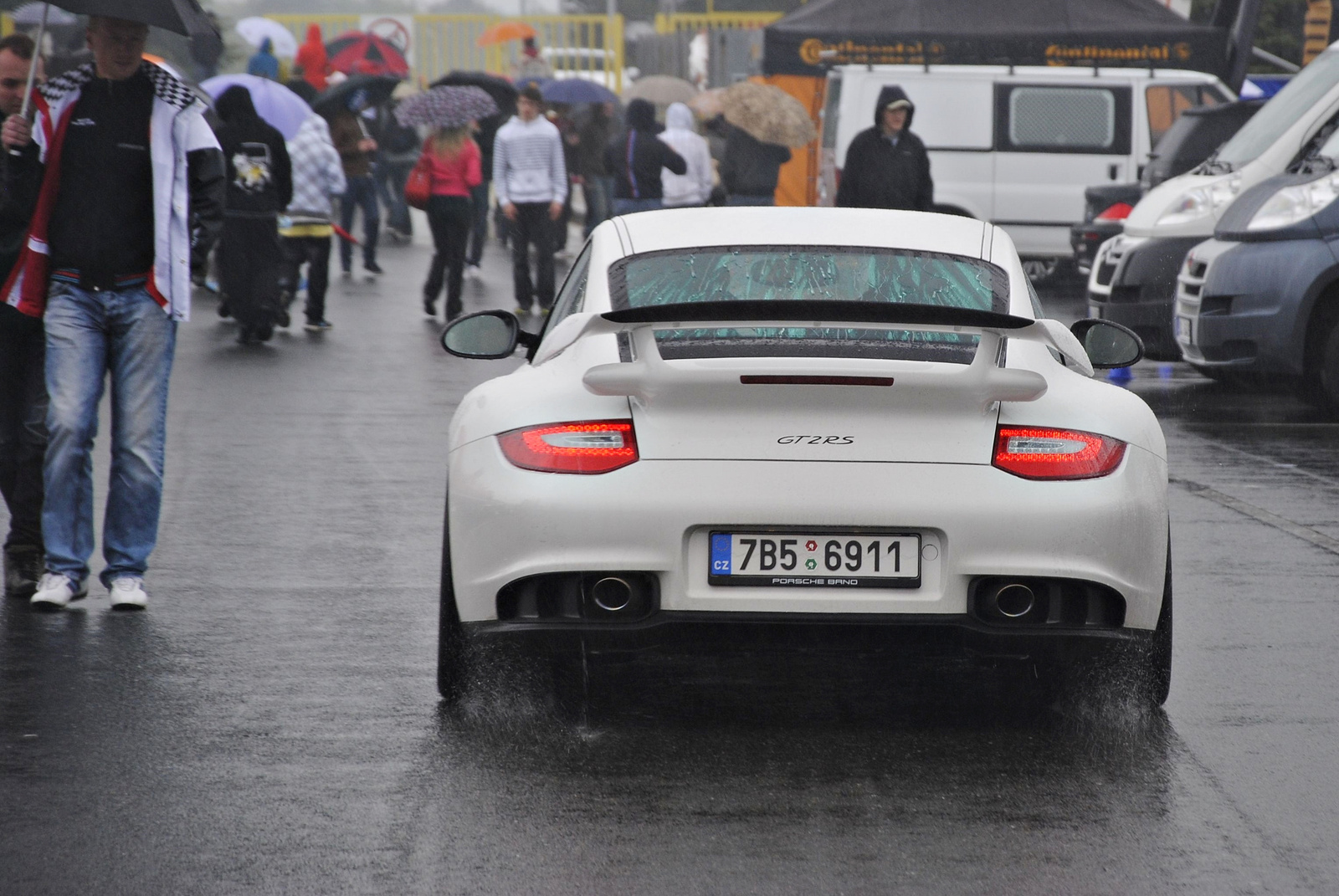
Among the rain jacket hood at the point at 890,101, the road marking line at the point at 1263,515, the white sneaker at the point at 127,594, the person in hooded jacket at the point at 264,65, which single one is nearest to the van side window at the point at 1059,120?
the rain jacket hood at the point at 890,101

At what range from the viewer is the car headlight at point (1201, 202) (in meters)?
13.5

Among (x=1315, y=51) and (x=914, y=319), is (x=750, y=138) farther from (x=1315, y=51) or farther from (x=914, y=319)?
(x=914, y=319)

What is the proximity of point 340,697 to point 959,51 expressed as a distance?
676 inches

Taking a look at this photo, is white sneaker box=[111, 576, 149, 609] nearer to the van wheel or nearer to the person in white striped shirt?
the person in white striped shirt

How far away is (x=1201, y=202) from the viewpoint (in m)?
13.7

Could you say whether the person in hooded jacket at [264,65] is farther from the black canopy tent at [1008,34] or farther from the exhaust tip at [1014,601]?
the exhaust tip at [1014,601]

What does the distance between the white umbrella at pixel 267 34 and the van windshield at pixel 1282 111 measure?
25312 mm

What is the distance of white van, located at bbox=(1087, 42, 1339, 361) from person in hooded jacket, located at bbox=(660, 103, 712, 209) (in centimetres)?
555

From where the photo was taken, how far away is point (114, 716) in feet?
17.3

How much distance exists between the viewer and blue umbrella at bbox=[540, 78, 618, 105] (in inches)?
1114

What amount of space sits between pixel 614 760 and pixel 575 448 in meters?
0.73

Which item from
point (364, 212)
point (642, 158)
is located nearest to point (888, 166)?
point (642, 158)

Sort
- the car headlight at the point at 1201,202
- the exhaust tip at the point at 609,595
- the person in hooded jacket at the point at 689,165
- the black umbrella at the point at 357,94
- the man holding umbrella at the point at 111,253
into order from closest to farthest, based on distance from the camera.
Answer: the exhaust tip at the point at 609,595 < the man holding umbrella at the point at 111,253 < the car headlight at the point at 1201,202 < the person in hooded jacket at the point at 689,165 < the black umbrella at the point at 357,94

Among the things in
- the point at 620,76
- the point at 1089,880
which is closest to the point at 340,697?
the point at 1089,880
